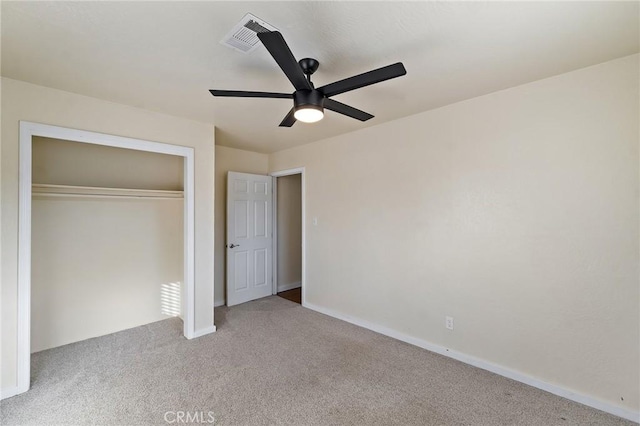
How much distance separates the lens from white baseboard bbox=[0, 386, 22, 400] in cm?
213

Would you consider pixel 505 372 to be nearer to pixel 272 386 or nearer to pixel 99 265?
pixel 272 386

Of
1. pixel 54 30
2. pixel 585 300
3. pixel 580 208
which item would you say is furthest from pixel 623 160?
pixel 54 30

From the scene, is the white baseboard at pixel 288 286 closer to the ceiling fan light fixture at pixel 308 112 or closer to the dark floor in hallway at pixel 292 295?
the dark floor in hallway at pixel 292 295

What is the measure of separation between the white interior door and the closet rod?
33.8 inches

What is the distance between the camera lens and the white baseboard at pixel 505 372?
1.96 metres

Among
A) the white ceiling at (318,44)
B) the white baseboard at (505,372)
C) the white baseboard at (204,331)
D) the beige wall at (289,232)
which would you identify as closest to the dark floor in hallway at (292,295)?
the beige wall at (289,232)

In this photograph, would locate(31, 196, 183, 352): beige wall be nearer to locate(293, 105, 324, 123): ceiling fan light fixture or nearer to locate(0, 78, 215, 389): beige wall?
locate(0, 78, 215, 389): beige wall

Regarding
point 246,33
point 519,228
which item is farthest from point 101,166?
point 519,228

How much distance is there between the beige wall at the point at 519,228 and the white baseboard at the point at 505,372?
0.11ft

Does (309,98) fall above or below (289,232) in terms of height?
above

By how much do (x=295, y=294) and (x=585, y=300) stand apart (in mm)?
3750

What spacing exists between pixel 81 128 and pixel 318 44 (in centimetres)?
225

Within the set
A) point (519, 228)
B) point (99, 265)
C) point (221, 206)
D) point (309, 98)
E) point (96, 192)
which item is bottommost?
point (99, 265)

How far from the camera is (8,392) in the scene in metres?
2.16
